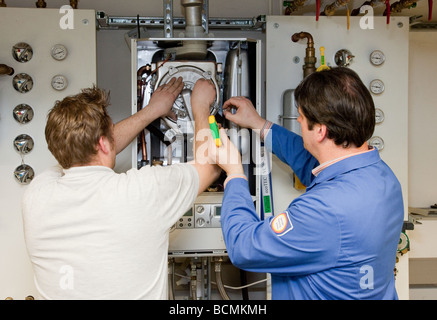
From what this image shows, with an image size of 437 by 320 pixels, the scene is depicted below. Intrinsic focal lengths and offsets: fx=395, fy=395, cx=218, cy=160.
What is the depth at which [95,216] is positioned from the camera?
1.01 m

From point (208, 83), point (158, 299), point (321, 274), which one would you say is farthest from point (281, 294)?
point (208, 83)

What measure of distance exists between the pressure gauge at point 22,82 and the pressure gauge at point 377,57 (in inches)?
60.5

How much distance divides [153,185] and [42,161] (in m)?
0.94

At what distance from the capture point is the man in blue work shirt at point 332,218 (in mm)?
1003

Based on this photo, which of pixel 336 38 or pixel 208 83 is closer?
pixel 208 83

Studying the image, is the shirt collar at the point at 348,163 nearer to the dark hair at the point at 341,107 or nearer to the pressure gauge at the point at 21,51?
the dark hair at the point at 341,107

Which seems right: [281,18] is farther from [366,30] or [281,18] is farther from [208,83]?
[208,83]

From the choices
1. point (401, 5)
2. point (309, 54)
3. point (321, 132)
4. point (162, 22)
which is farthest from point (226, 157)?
point (401, 5)

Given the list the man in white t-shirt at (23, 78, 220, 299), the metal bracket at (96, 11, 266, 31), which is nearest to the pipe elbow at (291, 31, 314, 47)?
the metal bracket at (96, 11, 266, 31)

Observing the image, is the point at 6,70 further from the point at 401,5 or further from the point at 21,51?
the point at 401,5

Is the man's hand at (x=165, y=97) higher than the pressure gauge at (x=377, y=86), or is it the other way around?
the pressure gauge at (x=377, y=86)

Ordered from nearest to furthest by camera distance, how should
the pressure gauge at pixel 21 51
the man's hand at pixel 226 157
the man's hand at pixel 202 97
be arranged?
1. the man's hand at pixel 226 157
2. the man's hand at pixel 202 97
3. the pressure gauge at pixel 21 51

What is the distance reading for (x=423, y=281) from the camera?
2.35 metres

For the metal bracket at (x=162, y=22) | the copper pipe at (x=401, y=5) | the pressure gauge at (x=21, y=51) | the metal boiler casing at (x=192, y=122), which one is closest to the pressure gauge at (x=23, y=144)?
the pressure gauge at (x=21, y=51)
